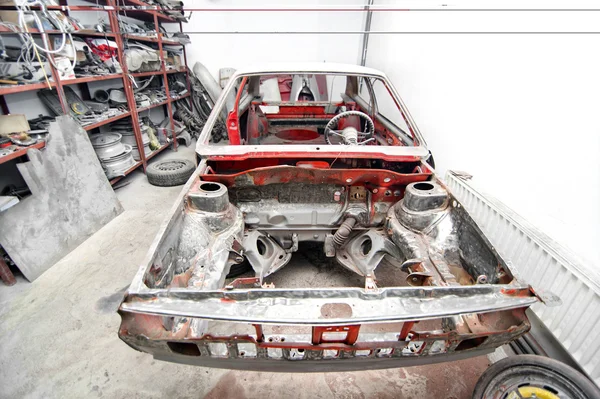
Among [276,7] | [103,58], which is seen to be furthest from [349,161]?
[103,58]

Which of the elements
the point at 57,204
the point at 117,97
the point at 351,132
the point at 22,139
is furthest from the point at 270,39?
the point at 57,204

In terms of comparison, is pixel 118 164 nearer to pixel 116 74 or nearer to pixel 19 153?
pixel 116 74

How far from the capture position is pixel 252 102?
10.8ft

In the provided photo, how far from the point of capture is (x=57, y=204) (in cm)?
255

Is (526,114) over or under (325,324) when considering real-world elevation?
over

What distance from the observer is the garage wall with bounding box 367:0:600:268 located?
1.59 metres

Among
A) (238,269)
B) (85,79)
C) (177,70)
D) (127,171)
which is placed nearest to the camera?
(238,269)

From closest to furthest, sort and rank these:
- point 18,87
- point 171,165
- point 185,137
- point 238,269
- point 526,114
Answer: point 526,114, point 18,87, point 238,269, point 171,165, point 185,137

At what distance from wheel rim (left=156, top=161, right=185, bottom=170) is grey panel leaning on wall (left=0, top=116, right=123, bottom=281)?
3.28 feet

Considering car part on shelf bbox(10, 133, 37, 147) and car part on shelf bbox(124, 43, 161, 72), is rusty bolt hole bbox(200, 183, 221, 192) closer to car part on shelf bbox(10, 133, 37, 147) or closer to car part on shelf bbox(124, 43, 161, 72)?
car part on shelf bbox(10, 133, 37, 147)

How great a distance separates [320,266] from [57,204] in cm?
235

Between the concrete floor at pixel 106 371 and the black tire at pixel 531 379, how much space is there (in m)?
0.31

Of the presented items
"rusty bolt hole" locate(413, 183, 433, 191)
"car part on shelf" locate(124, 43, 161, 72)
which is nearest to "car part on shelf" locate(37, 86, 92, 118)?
"car part on shelf" locate(124, 43, 161, 72)

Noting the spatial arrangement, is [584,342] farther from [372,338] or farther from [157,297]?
[157,297]
